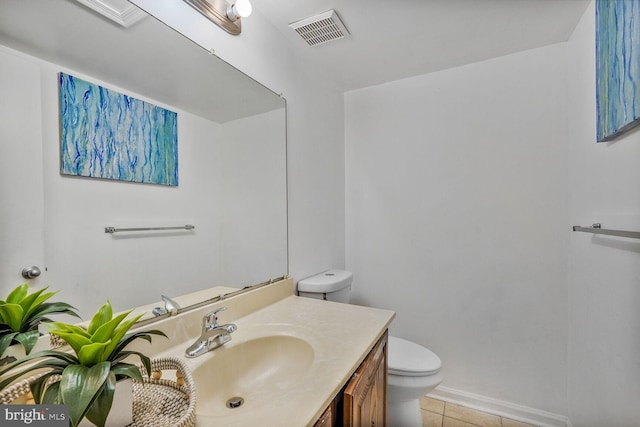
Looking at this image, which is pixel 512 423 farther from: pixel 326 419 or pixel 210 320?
pixel 210 320

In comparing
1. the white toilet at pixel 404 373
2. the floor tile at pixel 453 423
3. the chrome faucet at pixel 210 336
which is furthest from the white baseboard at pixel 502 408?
the chrome faucet at pixel 210 336

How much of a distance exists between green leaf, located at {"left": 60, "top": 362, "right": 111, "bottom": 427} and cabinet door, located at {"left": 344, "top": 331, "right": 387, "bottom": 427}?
0.59 metres

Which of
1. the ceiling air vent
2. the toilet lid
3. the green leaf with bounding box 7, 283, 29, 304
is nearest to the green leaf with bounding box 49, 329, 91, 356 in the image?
the green leaf with bounding box 7, 283, 29, 304

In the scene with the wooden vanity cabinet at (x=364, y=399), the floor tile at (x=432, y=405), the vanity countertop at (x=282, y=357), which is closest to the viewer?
the vanity countertop at (x=282, y=357)

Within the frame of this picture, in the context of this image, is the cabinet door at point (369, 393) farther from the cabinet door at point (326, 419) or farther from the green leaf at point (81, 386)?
the green leaf at point (81, 386)

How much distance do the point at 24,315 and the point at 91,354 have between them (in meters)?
0.26

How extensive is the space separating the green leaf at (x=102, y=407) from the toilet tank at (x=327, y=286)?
114 centimetres

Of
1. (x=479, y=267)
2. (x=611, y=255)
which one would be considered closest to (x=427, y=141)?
(x=479, y=267)

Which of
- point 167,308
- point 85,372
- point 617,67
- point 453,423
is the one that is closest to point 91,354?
point 85,372

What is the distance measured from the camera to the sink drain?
87 cm

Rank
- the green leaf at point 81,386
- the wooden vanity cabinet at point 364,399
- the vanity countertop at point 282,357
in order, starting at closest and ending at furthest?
the green leaf at point 81,386, the vanity countertop at point 282,357, the wooden vanity cabinet at point 364,399

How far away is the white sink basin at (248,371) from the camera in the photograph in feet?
2.73

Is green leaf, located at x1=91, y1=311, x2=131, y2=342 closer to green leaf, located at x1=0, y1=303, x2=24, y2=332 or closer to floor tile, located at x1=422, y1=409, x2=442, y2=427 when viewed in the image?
green leaf, located at x1=0, y1=303, x2=24, y2=332

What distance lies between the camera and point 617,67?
99cm
